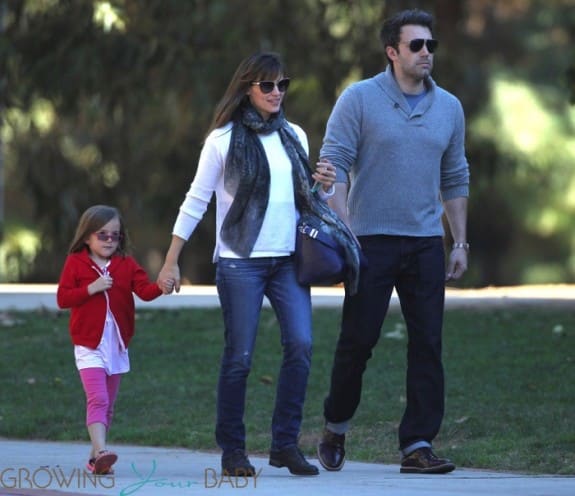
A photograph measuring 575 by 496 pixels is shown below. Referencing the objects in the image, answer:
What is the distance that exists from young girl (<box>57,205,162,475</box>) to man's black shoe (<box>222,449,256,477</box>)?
59 centimetres

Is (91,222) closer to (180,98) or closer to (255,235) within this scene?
(255,235)

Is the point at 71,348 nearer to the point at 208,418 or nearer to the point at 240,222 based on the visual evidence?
the point at 208,418

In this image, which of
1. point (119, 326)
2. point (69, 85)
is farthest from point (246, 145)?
point (69, 85)

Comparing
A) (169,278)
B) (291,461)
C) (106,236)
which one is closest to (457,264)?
(291,461)

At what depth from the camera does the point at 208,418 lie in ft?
32.9

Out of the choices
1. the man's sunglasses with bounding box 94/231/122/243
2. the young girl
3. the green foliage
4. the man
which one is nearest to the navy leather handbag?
the man

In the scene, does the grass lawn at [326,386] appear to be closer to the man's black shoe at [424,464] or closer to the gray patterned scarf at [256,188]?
the man's black shoe at [424,464]

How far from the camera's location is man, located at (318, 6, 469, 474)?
735 centimetres

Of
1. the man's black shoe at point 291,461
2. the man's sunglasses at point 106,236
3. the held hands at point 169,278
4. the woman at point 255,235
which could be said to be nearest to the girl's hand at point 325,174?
the woman at point 255,235

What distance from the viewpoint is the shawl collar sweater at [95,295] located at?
287 inches

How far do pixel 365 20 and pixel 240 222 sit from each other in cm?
1694

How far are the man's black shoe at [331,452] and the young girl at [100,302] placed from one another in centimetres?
95

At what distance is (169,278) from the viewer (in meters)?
6.98

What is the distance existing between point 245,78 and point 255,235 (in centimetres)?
68
